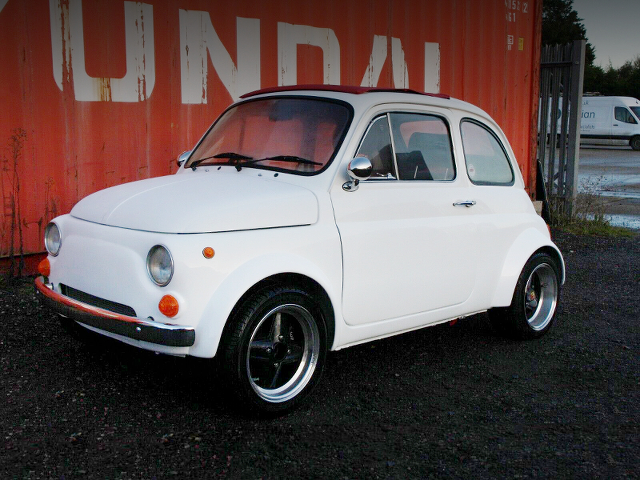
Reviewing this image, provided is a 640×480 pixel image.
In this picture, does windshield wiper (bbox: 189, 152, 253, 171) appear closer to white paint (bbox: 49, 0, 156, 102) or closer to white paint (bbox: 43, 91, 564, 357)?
white paint (bbox: 43, 91, 564, 357)

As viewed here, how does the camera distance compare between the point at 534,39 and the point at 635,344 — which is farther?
the point at 534,39

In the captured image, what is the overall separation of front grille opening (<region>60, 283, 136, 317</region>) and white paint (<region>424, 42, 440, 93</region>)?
7.02 metres

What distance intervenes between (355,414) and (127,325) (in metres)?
1.29

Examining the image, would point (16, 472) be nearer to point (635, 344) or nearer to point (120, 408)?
point (120, 408)

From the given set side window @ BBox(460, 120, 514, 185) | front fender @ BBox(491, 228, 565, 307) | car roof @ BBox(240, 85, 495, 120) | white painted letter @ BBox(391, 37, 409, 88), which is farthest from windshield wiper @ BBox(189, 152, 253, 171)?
white painted letter @ BBox(391, 37, 409, 88)

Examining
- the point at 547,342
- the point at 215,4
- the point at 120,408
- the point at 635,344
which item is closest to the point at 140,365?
the point at 120,408

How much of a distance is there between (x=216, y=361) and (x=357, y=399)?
3.17 ft

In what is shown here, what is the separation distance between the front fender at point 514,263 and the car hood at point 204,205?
5.63 ft

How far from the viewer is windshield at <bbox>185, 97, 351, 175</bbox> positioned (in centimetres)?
435

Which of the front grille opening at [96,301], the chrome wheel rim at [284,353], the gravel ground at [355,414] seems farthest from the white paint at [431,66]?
the front grille opening at [96,301]

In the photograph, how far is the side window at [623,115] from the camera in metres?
28.9

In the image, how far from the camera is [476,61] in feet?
35.4

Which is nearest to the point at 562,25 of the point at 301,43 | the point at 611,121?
the point at 611,121

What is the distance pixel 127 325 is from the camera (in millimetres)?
3580
